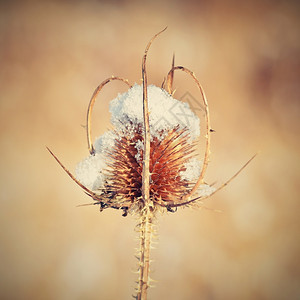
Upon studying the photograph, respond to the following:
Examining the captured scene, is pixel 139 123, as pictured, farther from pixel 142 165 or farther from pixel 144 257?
pixel 144 257

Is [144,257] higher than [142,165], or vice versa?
[142,165]

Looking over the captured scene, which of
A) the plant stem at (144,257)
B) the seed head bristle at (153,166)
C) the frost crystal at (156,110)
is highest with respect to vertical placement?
the frost crystal at (156,110)

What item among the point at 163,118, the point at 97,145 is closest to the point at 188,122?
the point at 163,118

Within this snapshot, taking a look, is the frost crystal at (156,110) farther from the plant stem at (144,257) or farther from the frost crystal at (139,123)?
the plant stem at (144,257)

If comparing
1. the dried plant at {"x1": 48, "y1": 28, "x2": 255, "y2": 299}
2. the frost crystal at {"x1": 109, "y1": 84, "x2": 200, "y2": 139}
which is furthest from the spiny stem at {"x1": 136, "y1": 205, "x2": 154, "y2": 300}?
the frost crystal at {"x1": 109, "y1": 84, "x2": 200, "y2": 139}

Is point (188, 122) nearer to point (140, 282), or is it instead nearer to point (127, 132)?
point (127, 132)

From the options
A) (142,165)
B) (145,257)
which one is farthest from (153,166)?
(145,257)

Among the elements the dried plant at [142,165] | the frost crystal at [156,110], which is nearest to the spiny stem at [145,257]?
the dried plant at [142,165]
